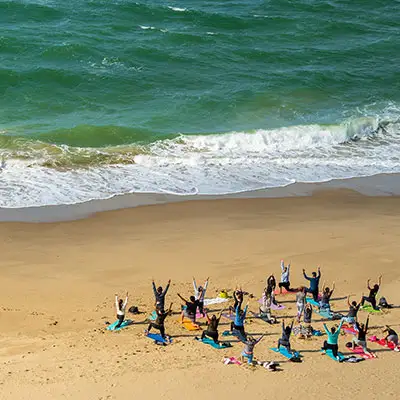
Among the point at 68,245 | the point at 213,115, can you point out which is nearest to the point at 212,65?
the point at 213,115

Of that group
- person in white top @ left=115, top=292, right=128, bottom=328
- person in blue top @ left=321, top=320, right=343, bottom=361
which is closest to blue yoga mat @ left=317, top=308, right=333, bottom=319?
person in blue top @ left=321, top=320, right=343, bottom=361

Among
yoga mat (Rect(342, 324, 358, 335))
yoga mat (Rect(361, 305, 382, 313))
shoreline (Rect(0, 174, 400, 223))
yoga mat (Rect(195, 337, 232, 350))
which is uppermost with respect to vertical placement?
shoreline (Rect(0, 174, 400, 223))

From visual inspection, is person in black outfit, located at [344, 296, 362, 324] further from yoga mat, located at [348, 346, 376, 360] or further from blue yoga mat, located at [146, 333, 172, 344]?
blue yoga mat, located at [146, 333, 172, 344]

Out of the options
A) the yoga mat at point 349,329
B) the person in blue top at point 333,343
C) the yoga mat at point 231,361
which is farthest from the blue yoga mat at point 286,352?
the yoga mat at point 349,329

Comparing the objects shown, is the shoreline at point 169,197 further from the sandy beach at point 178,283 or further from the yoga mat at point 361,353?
the yoga mat at point 361,353

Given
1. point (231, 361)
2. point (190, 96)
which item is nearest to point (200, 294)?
point (231, 361)

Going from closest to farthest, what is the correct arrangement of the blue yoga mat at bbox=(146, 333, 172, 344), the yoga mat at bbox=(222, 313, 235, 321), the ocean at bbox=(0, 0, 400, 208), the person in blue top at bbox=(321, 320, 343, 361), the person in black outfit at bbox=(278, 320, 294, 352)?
the person in blue top at bbox=(321, 320, 343, 361) → the person in black outfit at bbox=(278, 320, 294, 352) → the blue yoga mat at bbox=(146, 333, 172, 344) → the yoga mat at bbox=(222, 313, 235, 321) → the ocean at bbox=(0, 0, 400, 208)

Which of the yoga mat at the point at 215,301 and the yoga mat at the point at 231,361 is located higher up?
the yoga mat at the point at 215,301
